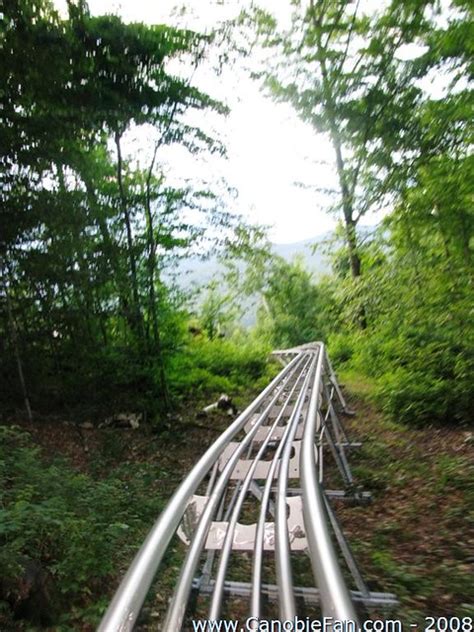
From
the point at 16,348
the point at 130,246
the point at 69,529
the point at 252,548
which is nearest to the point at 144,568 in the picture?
the point at 252,548

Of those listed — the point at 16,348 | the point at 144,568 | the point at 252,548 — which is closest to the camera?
the point at 144,568

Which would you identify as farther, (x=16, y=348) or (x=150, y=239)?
(x=150, y=239)

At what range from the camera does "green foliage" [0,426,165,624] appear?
294 centimetres

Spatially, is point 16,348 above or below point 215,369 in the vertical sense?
above

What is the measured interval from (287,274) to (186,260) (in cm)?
1137

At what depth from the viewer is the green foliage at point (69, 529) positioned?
294 cm

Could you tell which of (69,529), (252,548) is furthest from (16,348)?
(252,548)

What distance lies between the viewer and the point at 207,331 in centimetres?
1903

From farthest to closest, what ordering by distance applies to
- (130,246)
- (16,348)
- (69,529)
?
(130,246)
(16,348)
(69,529)

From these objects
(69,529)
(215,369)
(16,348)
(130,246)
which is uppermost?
(130,246)

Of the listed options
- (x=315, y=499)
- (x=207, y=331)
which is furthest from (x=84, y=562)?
(x=207, y=331)

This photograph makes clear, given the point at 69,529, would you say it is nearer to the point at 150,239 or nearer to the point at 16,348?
the point at 16,348

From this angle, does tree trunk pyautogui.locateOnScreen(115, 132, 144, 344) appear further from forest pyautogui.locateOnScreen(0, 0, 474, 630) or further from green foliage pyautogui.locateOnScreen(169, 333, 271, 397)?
green foliage pyautogui.locateOnScreen(169, 333, 271, 397)

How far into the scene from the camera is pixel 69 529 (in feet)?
11.4
